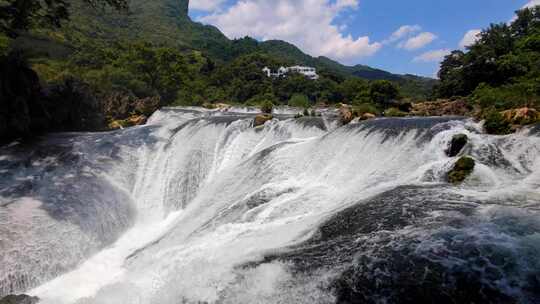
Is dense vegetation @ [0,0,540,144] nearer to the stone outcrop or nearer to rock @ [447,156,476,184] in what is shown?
the stone outcrop

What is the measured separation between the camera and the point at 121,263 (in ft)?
29.7

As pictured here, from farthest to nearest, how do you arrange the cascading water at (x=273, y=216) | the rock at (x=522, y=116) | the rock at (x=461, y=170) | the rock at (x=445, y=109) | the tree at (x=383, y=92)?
the tree at (x=383, y=92) → the rock at (x=445, y=109) → the rock at (x=522, y=116) → the rock at (x=461, y=170) → the cascading water at (x=273, y=216)

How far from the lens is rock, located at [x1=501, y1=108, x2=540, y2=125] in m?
9.11

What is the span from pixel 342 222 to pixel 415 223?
3.88 ft

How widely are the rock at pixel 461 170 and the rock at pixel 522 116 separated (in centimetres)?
302

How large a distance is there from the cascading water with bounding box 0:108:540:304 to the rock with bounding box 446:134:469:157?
20cm

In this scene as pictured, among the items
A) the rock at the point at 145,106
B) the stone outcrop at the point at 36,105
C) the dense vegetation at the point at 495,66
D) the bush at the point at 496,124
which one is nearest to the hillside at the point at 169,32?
the rock at the point at 145,106

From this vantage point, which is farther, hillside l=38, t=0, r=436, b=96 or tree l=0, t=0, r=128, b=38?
hillside l=38, t=0, r=436, b=96

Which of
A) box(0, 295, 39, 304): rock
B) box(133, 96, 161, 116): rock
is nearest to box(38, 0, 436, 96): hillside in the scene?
box(133, 96, 161, 116): rock

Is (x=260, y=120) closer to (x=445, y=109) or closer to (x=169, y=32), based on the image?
(x=445, y=109)

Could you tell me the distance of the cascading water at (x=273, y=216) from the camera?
4402 mm

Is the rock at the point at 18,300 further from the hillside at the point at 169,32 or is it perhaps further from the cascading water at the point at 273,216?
the hillside at the point at 169,32

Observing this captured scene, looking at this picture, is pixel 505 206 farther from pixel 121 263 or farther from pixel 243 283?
pixel 121 263

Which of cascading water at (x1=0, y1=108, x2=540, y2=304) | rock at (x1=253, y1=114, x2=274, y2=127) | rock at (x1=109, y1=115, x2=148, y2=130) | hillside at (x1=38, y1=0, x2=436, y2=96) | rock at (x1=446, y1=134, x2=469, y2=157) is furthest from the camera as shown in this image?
hillside at (x1=38, y1=0, x2=436, y2=96)
